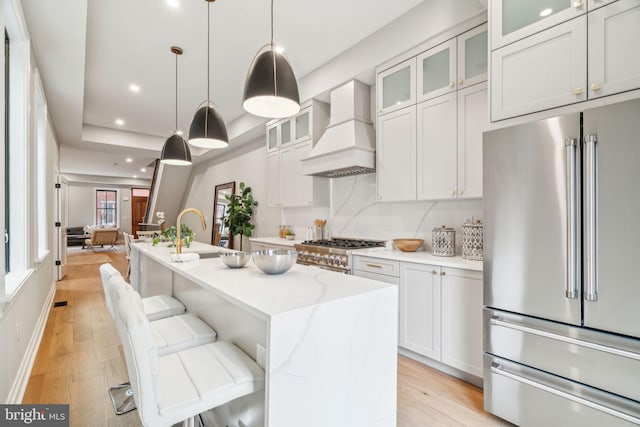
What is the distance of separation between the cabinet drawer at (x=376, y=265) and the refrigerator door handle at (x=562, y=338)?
3.13ft

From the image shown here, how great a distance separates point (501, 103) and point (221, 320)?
7.29 feet

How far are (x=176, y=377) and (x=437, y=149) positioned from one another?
255 centimetres

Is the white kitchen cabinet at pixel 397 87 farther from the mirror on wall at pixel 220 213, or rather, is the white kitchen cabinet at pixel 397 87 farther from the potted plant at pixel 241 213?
the mirror on wall at pixel 220 213

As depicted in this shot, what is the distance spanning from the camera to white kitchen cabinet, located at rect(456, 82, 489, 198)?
249 centimetres

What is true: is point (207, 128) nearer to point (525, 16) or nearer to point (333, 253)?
point (333, 253)

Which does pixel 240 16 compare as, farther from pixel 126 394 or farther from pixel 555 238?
pixel 126 394

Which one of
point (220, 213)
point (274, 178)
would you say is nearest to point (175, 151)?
A: point (274, 178)

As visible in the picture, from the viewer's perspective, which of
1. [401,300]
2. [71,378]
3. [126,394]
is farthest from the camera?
[401,300]

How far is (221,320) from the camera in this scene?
1769 millimetres

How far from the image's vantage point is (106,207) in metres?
14.2

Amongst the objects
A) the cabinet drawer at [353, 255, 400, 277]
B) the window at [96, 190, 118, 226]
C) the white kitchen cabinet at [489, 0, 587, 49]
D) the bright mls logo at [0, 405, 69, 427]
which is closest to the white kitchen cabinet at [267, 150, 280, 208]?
the cabinet drawer at [353, 255, 400, 277]

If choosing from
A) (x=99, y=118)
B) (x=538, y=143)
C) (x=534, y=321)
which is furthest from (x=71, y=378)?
(x=99, y=118)

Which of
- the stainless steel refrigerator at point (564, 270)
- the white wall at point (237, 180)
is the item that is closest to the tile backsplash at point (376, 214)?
the stainless steel refrigerator at point (564, 270)

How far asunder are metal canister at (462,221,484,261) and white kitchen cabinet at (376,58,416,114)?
4.22 feet
